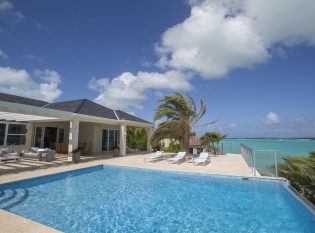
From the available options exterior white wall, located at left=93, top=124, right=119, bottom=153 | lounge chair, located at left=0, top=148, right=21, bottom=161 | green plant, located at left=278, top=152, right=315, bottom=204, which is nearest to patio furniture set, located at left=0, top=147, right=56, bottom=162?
lounge chair, located at left=0, top=148, right=21, bottom=161

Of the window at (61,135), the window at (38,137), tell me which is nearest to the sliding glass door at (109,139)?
the window at (61,135)

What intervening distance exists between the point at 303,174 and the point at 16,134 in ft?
82.9

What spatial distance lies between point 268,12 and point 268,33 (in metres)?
2.13

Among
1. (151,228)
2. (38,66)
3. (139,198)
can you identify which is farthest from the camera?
(38,66)

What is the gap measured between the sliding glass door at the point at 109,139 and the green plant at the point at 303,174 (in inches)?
666

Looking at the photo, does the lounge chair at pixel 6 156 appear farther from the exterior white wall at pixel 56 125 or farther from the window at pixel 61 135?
the window at pixel 61 135

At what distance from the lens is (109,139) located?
75.9 ft

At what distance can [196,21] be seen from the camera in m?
11.9

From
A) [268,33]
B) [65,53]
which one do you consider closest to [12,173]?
[65,53]

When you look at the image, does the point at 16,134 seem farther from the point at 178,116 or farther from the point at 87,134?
the point at 178,116

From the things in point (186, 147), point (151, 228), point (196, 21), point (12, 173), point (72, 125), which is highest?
point (196, 21)

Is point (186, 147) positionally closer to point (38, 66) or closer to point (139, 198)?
point (139, 198)

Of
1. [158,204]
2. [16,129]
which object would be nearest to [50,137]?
[16,129]

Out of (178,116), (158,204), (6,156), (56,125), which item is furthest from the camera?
(56,125)
